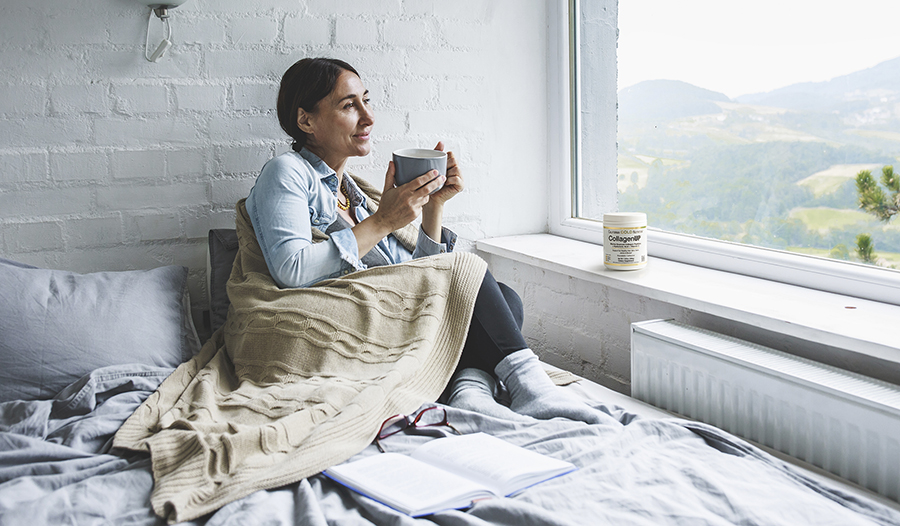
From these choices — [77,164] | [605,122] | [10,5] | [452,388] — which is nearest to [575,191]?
[605,122]

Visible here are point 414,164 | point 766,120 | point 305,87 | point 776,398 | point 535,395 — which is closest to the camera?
point 776,398

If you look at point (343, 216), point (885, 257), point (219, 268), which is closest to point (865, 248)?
point (885, 257)

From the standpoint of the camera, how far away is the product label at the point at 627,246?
1791 millimetres

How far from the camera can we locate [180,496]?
1052 mm

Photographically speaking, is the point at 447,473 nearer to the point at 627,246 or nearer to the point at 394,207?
the point at 394,207

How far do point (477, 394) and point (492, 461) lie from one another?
35 cm

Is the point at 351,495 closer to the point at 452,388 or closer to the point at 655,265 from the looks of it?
the point at 452,388

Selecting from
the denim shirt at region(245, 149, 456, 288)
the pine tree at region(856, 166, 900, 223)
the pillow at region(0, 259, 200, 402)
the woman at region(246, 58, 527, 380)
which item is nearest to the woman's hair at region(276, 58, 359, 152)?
the woman at region(246, 58, 527, 380)

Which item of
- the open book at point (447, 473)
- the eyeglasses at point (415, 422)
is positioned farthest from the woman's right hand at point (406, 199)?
the open book at point (447, 473)

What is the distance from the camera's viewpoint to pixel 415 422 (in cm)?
134

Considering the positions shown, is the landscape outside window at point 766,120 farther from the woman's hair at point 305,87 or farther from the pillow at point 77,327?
the pillow at point 77,327

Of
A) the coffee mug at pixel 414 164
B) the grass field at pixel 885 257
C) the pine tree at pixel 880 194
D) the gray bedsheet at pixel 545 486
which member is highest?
the coffee mug at pixel 414 164

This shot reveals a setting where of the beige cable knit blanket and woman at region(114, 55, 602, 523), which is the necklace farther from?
the beige cable knit blanket

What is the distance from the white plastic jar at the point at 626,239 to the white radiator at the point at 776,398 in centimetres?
21
